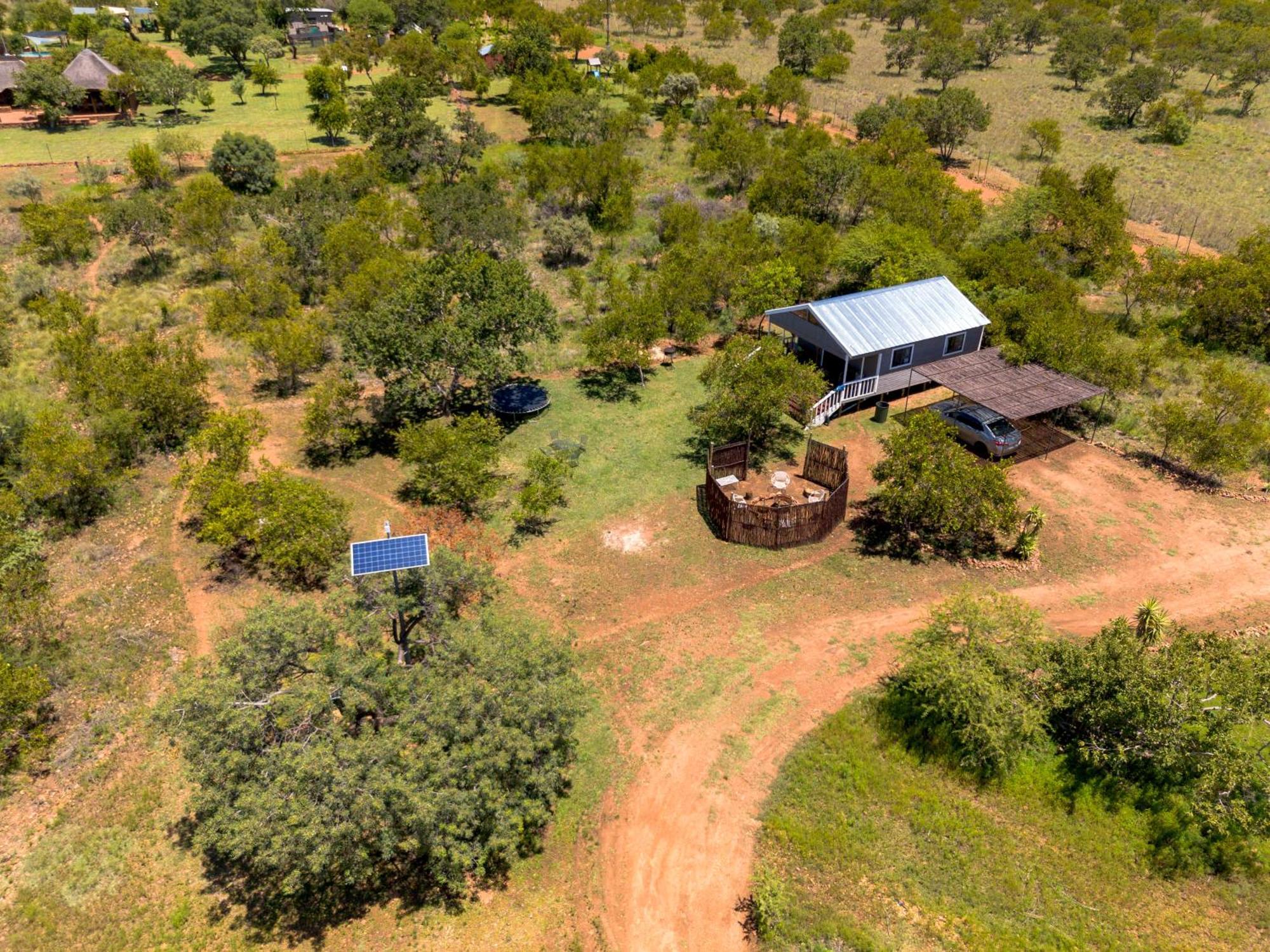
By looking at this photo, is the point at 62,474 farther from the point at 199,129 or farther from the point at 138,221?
the point at 199,129

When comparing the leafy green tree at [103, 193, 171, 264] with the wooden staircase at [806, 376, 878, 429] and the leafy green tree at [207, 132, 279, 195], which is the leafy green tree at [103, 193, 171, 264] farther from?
the wooden staircase at [806, 376, 878, 429]

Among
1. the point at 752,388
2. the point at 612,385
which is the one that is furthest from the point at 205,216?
the point at 752,388

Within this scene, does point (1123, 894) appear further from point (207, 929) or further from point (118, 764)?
point (118, 764)

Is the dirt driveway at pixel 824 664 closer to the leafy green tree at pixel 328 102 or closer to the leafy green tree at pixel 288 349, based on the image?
the leafy green tree at pixel 288 349

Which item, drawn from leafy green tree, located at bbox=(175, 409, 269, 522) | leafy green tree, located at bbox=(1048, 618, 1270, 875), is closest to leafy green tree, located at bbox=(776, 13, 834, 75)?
leafy green tree, located at bbox=(175, 409, 269, 522)

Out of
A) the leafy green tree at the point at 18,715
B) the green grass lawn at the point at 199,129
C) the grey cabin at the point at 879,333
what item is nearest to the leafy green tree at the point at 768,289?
the grey cabin at the point at 879,333

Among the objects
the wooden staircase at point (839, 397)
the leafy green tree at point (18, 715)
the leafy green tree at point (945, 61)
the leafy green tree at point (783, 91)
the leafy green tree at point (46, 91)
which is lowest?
the leafy green tree at point (18, 715)
